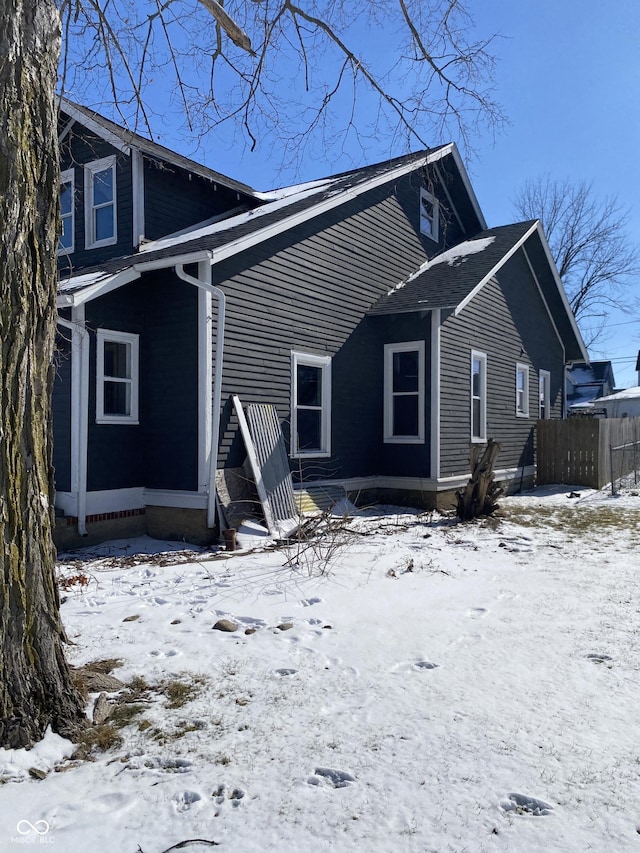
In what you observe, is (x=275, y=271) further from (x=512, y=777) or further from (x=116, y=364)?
(x=512, y=777)

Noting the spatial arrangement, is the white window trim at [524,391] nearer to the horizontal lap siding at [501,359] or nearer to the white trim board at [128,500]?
the horizontal lap siding at [501,359]

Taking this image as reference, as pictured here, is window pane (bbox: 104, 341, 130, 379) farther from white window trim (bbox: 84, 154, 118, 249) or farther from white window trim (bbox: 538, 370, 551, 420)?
white window trim (bbox: 538, 370, 551, 420)

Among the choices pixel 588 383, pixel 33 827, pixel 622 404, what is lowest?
pixel 33 827

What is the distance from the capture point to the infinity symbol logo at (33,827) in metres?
2.53

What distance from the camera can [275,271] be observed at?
402 inches

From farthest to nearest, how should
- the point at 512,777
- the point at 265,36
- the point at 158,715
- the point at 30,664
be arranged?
the point at 265,36, the point at 158,715, the point at 30,664, the point at 512,777

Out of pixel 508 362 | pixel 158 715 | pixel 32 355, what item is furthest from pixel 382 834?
pixel 508 362

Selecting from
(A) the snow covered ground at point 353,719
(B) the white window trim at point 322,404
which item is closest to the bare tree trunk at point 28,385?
(A) the snow covered ground at point 353,719

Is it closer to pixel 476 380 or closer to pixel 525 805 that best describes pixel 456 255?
pixel 476 380

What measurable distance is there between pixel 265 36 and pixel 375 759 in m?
6.95

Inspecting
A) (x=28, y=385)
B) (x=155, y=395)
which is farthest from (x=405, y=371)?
(x=28, y=385)

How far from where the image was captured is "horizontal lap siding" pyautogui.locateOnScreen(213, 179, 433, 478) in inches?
375

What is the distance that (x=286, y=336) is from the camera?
10.4 m

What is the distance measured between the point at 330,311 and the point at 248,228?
2.34 metres
